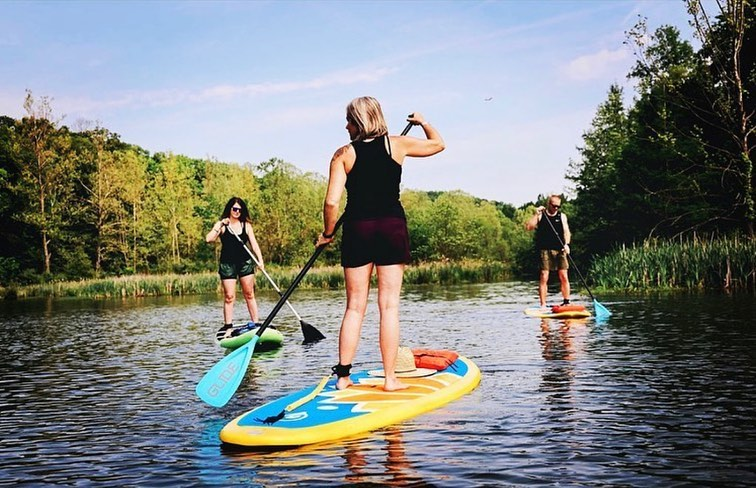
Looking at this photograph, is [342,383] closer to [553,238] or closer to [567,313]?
[567,313]

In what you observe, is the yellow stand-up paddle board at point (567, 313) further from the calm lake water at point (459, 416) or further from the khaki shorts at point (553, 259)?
the calm lake water at point (459, 416)

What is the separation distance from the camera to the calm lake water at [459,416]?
429 cm

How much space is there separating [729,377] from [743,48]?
2905 cm

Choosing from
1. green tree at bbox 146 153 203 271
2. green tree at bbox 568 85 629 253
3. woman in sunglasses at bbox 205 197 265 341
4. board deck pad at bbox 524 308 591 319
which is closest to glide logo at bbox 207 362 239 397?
woman in sunglasses at bbox 205 197 265 341

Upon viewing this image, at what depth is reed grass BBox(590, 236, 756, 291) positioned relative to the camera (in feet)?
66.5

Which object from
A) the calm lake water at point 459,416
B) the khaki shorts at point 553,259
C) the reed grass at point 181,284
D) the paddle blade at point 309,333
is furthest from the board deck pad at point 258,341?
the reed grass at point 181,284

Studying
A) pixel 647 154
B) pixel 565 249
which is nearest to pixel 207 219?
pixel 647 154

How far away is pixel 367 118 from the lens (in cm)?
597

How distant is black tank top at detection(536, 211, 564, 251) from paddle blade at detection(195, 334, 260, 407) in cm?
939

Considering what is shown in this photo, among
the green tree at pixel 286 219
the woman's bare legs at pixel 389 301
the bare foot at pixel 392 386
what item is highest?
the green tree at pixel 286 219

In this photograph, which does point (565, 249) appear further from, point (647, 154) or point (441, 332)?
point (647, 154)

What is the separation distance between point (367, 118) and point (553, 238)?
30.5 feet

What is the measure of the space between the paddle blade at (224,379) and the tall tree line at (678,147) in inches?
810

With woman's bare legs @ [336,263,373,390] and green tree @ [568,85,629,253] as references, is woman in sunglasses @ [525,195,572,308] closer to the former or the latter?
woman's bare legs @ [336,263,373,390]
